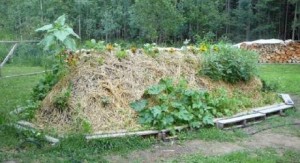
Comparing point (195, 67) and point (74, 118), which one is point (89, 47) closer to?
point (74, 118)

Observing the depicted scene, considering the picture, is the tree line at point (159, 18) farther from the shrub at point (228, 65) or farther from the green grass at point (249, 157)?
the green grass at point (249, 157)

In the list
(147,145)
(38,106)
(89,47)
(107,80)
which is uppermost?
(89,47)

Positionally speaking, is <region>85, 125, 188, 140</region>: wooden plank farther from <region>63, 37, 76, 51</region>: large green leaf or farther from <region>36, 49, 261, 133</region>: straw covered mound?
<region>63, 37, 76, 51</region>: large green leaf

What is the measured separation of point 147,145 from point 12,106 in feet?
9.08

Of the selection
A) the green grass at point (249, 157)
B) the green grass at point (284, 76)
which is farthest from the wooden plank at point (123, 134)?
the green grass at point (284, 76)

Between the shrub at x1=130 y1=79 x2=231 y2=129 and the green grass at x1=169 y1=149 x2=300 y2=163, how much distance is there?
0.87 m

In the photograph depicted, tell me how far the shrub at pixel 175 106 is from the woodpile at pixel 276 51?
8763mm

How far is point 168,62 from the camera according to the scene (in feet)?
20.0

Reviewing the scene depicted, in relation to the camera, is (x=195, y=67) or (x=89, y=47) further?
(x=195, y=67)

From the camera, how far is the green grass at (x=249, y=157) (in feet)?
13.0

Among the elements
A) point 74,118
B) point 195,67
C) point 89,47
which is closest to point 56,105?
point 74,118

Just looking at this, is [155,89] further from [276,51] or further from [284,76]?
[276,51]

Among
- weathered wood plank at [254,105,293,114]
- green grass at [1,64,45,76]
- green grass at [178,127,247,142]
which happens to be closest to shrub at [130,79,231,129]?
green grass at [178,127,247,142]

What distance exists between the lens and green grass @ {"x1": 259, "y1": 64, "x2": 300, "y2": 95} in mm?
8133
